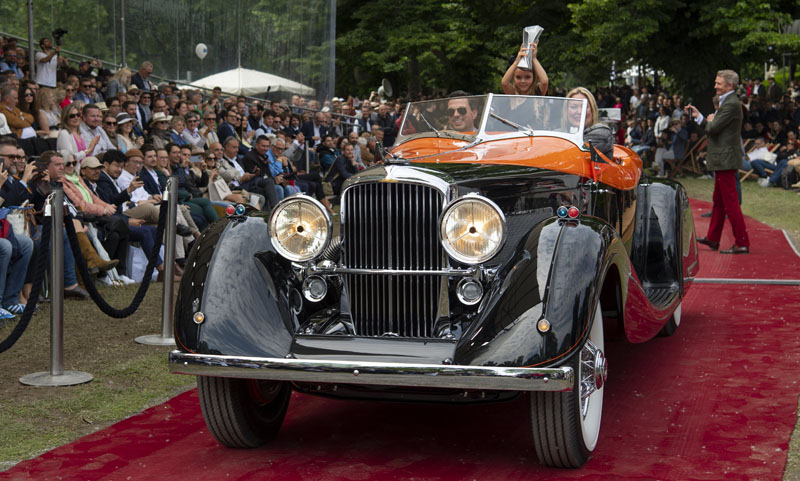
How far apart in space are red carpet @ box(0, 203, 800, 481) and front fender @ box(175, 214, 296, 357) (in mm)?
623

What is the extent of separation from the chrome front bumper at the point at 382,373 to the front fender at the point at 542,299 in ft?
0.32

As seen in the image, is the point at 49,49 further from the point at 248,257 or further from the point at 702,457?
the point at 702,457

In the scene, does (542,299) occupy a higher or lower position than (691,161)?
lower

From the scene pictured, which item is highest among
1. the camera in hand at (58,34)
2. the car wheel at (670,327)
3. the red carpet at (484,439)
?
the camera in hand at (58,34)

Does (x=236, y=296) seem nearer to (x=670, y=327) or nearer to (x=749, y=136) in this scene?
(x=670, y=327)

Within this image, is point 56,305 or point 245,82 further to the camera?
point 245,82

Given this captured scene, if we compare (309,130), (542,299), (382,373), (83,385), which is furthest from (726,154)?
(309,130)

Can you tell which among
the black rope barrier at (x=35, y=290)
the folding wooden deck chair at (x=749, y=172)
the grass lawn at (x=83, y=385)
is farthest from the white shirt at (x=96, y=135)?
the folding wooden deck chair at (x=749, y=172)

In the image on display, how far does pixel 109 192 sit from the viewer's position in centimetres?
1025

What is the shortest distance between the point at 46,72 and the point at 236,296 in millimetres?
12980

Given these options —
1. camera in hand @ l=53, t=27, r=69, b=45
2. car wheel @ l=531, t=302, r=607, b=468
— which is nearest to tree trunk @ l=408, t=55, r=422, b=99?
camera in hand @ l=53, t=27, r=69, b=45

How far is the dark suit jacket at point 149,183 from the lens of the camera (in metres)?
11.0

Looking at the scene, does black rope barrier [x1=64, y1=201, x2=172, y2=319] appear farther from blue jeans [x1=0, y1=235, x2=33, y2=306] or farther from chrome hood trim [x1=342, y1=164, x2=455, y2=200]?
chrome hood trim [x1=342, y1=164, x2=455, y2=200]

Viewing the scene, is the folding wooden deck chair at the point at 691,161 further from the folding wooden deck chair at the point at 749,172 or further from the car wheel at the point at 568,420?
the car wheel at the point at 568,420
